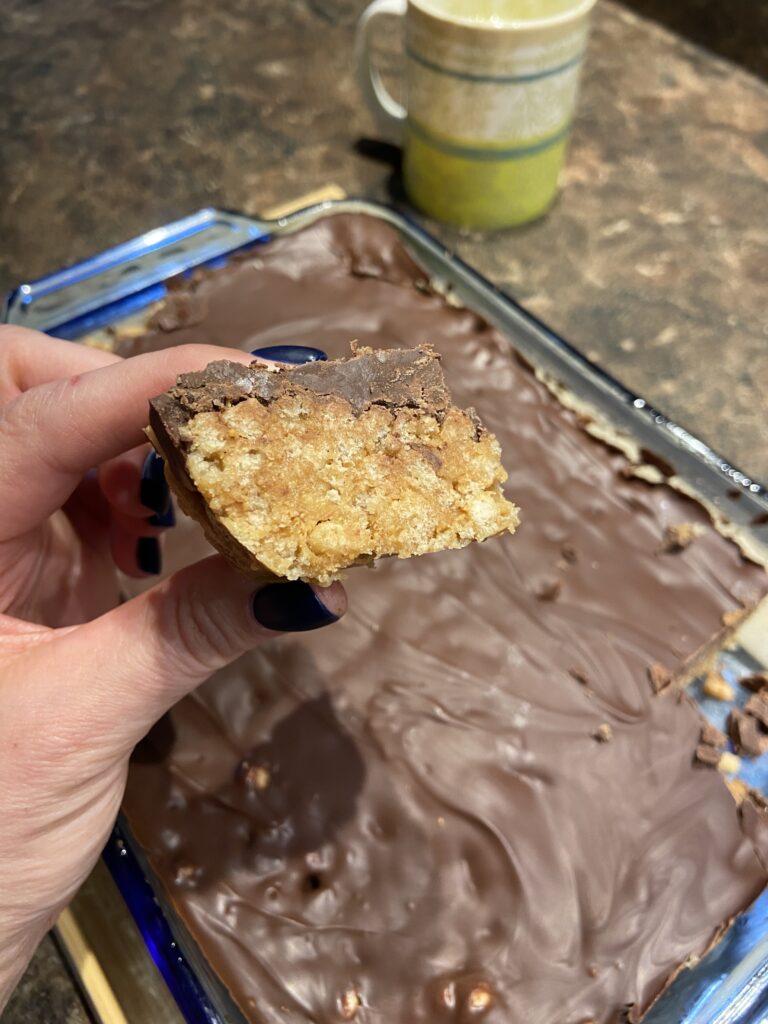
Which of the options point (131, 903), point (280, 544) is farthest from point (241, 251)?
point (131, 903)

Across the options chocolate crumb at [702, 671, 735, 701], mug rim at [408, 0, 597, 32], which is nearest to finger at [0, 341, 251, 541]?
chocolate crumb at [702, 671, 735, 701]

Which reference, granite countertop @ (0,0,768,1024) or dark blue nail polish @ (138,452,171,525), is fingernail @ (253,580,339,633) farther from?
granite countertop @ (0,0,768,1024)

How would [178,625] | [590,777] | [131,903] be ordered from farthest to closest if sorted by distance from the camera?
[590,777] < [131,903] < [178,625]

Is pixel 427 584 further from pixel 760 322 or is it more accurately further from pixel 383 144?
pixel 383 144

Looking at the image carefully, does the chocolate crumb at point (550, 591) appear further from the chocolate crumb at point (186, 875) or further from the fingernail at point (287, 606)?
the chocolate crumb at point (186, 875)

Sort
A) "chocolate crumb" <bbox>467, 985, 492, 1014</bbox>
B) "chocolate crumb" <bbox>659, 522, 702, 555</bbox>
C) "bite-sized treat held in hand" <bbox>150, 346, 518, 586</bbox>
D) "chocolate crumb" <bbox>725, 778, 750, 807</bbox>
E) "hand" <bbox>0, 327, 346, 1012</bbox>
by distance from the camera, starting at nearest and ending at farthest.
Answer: "bite-sized treat held in hand" <bbox>150, 346, 518, 586</bbox>, "hand" <bbox>0, 327, 346, 1012</bbox>, "chocolate crumb" <bbox>467, 985, 492, 1014</bbox>, "chocolate crumb" <bbox>725, 778, 750, 807</bbox>, "chocolate crumb" <bbox>659, 522, 702, 555</bbox>

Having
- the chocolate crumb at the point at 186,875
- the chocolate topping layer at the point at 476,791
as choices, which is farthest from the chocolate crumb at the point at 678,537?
the chocolate crumb at the point at 186,875

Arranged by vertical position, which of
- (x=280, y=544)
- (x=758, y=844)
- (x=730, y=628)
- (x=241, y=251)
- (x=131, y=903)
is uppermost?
(x=280, y=544)
